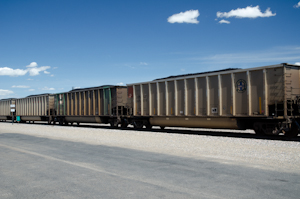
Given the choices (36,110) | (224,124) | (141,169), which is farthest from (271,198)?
(36,110)

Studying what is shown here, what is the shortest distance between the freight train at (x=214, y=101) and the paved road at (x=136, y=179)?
26.8 feet

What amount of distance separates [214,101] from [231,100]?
3.81 ft

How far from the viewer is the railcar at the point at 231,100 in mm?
14633

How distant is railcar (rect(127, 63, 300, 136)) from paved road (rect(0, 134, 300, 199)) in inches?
320

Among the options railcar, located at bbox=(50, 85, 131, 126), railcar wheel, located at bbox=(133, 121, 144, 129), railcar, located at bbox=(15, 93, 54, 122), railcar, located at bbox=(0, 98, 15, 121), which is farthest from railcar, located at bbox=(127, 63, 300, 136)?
railcar, located at bbox=(0, 98, 15, 121)

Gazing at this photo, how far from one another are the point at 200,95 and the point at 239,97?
8.57 feet

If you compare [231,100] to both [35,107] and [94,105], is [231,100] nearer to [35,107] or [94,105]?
[94,105]

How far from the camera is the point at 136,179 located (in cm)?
616

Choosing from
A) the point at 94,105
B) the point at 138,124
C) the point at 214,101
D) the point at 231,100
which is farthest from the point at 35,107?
the point at 231,100

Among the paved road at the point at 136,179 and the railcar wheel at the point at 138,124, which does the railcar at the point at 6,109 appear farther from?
the paved road at the point at 136,179

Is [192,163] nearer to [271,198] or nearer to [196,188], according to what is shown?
[196,188]

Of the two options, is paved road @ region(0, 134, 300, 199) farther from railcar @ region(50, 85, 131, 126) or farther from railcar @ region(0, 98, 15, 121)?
railcar @ region(0, 98, 15, 121)

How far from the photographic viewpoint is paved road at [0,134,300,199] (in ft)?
16.7

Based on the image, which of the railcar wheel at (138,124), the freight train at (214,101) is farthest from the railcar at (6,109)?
the railcar wheel at (138,124)
